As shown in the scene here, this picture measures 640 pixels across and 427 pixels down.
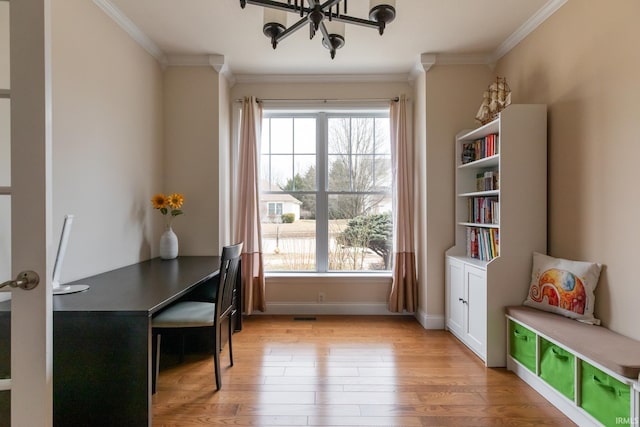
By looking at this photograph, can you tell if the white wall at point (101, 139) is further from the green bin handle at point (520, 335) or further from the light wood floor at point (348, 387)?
the green bin handle at point (520, 335)

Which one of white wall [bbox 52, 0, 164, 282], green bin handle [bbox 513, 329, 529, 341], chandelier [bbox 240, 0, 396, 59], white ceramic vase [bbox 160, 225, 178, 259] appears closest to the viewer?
chandelier [bbox 240, 0, 396, 59]

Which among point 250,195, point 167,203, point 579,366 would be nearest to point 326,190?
point 250,195

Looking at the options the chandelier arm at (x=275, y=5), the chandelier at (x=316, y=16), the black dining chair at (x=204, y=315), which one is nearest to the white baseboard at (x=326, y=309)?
the black dining chair at (x=204, y=315)

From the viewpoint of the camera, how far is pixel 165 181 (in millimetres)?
3307

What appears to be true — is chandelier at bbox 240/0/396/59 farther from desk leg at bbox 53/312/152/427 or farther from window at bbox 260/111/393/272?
window at bbox 260/111/393/272

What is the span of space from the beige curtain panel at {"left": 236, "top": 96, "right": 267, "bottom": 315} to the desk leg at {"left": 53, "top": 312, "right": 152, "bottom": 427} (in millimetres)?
1971

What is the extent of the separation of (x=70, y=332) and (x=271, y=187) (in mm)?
2458

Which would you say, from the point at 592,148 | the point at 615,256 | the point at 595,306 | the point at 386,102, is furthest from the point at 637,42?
the point at 386,102

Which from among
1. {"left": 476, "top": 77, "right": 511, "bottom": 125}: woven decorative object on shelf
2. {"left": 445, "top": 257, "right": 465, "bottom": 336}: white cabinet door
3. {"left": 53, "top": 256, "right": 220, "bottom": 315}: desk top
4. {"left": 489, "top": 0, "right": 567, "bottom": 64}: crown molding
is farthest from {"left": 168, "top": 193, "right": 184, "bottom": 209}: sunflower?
{"left": 489, "top": 0, "right": 567, "bottom": 64}: crown molding

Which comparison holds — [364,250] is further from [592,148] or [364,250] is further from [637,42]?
[637,42]

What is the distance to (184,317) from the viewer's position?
2.11 metres

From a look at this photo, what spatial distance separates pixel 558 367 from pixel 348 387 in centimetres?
125

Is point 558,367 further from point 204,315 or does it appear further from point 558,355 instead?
point 204,315

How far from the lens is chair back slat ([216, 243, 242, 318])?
2.11 m
